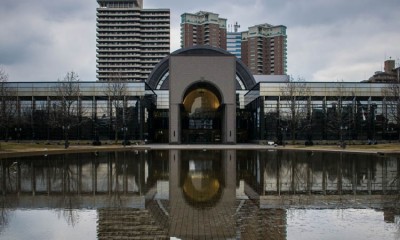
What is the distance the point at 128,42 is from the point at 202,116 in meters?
80.8

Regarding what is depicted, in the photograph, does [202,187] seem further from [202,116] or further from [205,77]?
[202,116]

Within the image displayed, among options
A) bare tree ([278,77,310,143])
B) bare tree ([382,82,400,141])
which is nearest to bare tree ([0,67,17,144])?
bare tree ([278,77,310,143])

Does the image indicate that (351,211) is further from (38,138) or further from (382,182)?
(38,138)

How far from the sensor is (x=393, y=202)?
48.6 feet

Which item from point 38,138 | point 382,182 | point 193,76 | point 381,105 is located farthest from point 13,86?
point 382,182

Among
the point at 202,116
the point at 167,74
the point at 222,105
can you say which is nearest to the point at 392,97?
the point at 222,105

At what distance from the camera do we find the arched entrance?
92188mm

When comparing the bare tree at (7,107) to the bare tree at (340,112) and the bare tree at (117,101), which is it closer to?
the bare tree at (117,101)

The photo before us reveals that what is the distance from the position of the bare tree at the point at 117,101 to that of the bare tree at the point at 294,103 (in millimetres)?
28128

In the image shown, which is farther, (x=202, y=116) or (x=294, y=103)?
(x=202, y=116)

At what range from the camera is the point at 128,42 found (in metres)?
165

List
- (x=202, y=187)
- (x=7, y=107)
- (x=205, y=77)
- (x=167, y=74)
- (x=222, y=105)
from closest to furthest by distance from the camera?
(x=202, y=187)
(x=7, y=107)
(x=205, y=77)
(x=222, y=105)
(x=167, y=74)

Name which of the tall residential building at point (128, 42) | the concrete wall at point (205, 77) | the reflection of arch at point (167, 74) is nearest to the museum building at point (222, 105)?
the concrete wall at point (205, 77)

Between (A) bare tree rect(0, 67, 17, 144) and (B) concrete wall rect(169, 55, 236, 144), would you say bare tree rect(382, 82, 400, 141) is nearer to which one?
(B) concrete wall rect(169, 55, 236, 144)
